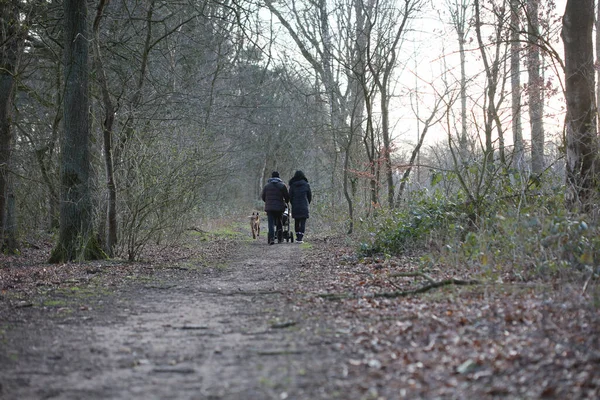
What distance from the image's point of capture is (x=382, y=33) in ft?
55.5

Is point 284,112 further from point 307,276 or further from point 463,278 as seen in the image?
point 463,278

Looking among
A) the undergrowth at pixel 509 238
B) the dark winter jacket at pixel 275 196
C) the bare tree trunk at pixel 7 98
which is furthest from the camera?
the dark winter jacket at pixel 275 196

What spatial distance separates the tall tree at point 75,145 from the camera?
11289mm

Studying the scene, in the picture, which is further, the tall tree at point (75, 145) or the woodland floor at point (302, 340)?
the tall tree at point (75, 145)

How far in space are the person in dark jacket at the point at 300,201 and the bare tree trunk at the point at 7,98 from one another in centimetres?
771

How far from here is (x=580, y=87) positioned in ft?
32.1

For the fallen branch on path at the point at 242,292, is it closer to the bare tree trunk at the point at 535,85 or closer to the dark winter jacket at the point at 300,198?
the bare tree trunk at the point at 535,85

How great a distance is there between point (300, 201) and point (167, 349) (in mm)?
13628

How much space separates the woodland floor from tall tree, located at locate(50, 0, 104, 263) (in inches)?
98.8

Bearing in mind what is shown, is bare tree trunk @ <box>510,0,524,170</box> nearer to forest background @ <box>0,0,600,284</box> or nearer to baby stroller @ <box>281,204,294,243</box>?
forest background @ <box>0,0,600,284</box>

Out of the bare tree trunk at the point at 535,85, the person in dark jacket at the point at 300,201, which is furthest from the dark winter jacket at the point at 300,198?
the bare tree trunk at the point at 535,85

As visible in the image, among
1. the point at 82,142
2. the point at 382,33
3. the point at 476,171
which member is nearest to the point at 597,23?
the point at 382,33

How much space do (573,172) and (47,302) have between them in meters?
7.83

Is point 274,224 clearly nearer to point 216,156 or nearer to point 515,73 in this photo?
point 216,156
